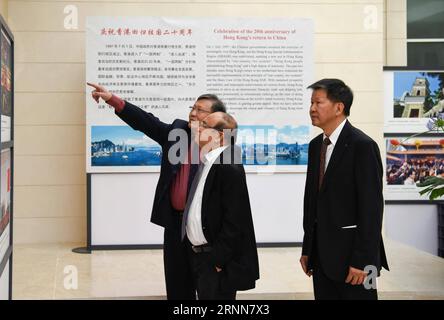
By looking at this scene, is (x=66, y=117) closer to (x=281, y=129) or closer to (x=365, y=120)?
(x=281, y=129)

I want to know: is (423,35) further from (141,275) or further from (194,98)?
(141,275)

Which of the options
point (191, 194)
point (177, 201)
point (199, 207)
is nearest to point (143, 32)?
point (177, 201)

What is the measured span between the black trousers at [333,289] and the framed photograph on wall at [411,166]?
4.77 meters

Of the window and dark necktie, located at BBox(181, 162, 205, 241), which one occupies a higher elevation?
the window

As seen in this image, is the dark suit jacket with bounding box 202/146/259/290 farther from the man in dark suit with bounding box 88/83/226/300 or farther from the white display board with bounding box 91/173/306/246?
the white display board with bounding box 91/173/306/246

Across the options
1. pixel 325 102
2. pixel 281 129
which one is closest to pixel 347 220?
pixel 325 102

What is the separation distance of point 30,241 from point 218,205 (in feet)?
14.6

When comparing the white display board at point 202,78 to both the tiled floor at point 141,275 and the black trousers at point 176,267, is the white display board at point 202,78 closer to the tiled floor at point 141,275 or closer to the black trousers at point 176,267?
the tiled floor at point 141,275

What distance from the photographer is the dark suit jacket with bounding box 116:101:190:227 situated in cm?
371

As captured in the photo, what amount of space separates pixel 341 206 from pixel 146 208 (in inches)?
146

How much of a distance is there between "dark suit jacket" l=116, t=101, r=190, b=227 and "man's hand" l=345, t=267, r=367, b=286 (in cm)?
108

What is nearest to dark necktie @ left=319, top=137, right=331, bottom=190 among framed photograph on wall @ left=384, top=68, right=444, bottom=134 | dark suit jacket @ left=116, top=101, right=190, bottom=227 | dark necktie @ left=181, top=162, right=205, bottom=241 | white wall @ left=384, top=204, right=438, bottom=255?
dark necktie @ left=181, top=162, right=205, bottom=241

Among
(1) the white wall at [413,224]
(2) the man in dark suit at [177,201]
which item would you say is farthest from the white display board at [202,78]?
(2) the man in dark suit at [177,201]

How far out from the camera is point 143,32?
6.55m
